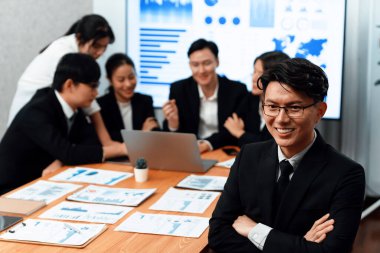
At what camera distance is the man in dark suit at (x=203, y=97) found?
13.2 feet

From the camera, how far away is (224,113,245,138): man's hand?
3.82m

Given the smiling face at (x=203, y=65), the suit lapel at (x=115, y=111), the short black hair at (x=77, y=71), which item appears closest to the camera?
the short black hair at (x=77, y=71)

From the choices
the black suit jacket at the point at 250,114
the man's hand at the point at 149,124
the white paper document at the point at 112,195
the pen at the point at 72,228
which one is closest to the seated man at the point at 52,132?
the white paper document at the point at 112,195

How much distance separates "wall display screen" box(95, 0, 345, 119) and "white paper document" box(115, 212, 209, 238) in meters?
2.40

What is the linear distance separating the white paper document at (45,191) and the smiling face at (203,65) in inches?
56.4

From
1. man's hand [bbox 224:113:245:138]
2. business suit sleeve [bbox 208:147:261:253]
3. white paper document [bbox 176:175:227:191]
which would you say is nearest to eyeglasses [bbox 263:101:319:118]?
business suit sleeve [bbox 208:147:261:253]

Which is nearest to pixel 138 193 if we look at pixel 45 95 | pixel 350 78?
pixel 45 95

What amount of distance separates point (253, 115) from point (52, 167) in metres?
1.37

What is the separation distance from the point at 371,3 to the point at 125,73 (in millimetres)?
1816

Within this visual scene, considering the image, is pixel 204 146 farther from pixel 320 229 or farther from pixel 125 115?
pixel 320 229

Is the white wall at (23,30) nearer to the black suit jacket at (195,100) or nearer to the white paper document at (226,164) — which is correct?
the black suit jacket at (195,100)

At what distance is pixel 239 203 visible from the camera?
7.20 ft

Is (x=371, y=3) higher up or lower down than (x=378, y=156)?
higher up

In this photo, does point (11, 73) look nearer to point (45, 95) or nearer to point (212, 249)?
point (45, 95)
